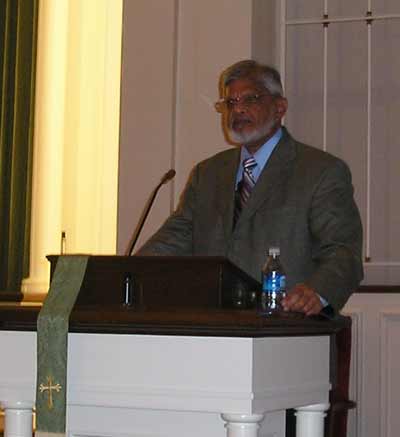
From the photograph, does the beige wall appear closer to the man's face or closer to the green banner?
the man's face

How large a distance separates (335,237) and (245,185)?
0.40 m

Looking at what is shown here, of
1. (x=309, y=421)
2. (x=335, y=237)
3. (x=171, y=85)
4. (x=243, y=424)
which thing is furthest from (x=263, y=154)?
(x=171, y=85)

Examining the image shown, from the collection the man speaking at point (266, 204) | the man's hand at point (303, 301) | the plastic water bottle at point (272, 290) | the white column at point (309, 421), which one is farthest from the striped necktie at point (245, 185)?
the white column at point (309, 421)

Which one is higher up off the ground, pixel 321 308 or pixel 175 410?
pixel 321 308

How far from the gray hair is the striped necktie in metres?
0.25

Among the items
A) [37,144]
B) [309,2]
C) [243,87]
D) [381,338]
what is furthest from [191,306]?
[37,144]

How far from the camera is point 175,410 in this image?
8.95 feet

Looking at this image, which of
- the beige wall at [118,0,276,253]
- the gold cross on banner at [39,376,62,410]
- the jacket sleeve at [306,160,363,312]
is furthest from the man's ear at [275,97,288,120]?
the beige wall at [118,0,276,253]

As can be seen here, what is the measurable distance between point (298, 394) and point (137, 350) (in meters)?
0.47

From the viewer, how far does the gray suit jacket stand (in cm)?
337

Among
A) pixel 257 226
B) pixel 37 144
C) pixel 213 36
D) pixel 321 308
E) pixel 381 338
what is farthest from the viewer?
pixel 37 144

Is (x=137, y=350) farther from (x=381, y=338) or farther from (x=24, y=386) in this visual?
(x=381, y=338)

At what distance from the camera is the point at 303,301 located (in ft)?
9.80

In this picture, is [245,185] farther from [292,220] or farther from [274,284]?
[274,284]
